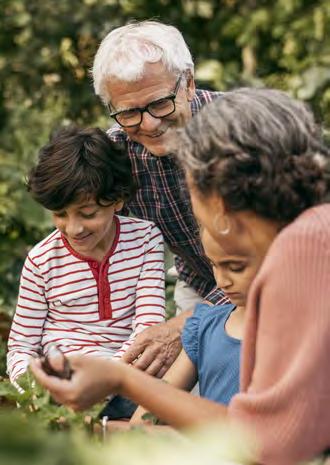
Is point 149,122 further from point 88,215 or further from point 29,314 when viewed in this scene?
point 29,314

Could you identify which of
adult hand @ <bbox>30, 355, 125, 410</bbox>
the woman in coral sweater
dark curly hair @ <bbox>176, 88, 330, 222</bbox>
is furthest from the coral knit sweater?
adult hand @ <bbox>30, 355, 125, 410</bbox>

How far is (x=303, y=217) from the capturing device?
79.6 inches

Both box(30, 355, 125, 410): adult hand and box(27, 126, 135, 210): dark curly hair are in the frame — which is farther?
box(27, 126, 135, 210): dark curly hair

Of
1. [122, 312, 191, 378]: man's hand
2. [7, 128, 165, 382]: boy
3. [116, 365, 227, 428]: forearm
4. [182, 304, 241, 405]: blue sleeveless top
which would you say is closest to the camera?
[116, 365, 227, 428]: forearm

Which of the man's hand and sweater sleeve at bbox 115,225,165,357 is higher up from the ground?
sweater sleeve at bbox 115,225,165,357

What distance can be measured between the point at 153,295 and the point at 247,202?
1.17 meters

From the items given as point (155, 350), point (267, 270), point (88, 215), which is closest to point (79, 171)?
point (88, 215)

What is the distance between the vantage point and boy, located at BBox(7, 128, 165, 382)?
3158 mm

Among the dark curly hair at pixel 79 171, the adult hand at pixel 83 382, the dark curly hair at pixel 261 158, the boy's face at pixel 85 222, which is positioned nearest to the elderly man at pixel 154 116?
the dark curly hair at pixel 79 171

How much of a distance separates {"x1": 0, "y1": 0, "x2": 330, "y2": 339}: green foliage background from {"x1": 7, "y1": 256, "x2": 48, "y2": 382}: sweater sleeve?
9.76 feet

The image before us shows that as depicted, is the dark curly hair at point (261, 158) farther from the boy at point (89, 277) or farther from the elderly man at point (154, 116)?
the boy at point (89, 277)

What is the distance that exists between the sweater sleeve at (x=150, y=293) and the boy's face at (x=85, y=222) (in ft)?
0.52

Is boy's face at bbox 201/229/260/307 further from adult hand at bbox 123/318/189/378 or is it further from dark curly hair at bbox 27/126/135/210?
dark curly hair at bbox 27/126/135/210

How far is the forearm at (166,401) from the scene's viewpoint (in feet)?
6.69
